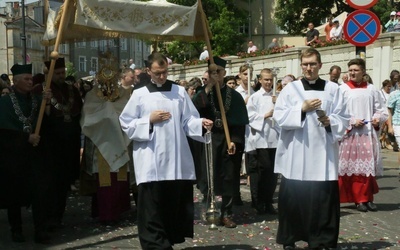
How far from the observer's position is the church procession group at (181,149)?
8.66 metres

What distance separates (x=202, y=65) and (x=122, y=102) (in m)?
25.4

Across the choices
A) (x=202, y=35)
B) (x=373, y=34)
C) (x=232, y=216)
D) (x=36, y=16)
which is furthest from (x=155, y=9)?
(x=36, y=16)

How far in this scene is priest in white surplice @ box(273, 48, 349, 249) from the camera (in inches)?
341

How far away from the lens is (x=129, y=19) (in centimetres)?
1056

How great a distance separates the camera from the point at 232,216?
37.0 ft

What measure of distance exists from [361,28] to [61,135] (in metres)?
5.99

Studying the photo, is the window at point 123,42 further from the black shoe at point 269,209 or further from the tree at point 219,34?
the tree at point 219,34

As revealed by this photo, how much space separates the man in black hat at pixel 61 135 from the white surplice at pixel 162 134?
6.08 ft

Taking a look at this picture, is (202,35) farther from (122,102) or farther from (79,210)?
(79,210)

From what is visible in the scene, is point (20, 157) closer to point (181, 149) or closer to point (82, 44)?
point (181, 149)

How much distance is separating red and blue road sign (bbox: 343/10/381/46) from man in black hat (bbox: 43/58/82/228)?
5378mm

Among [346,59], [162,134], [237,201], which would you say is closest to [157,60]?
[162,134]

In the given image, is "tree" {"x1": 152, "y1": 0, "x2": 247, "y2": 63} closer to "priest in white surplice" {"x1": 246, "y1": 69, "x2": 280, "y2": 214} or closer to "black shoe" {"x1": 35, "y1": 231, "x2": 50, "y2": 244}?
"priest in white surplice" {"x1": 246, "y1": 69, "x2": 280, "y2": 214}

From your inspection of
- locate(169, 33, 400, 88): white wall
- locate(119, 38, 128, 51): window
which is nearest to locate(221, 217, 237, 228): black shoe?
locate(119, 38, 128, 51): window
